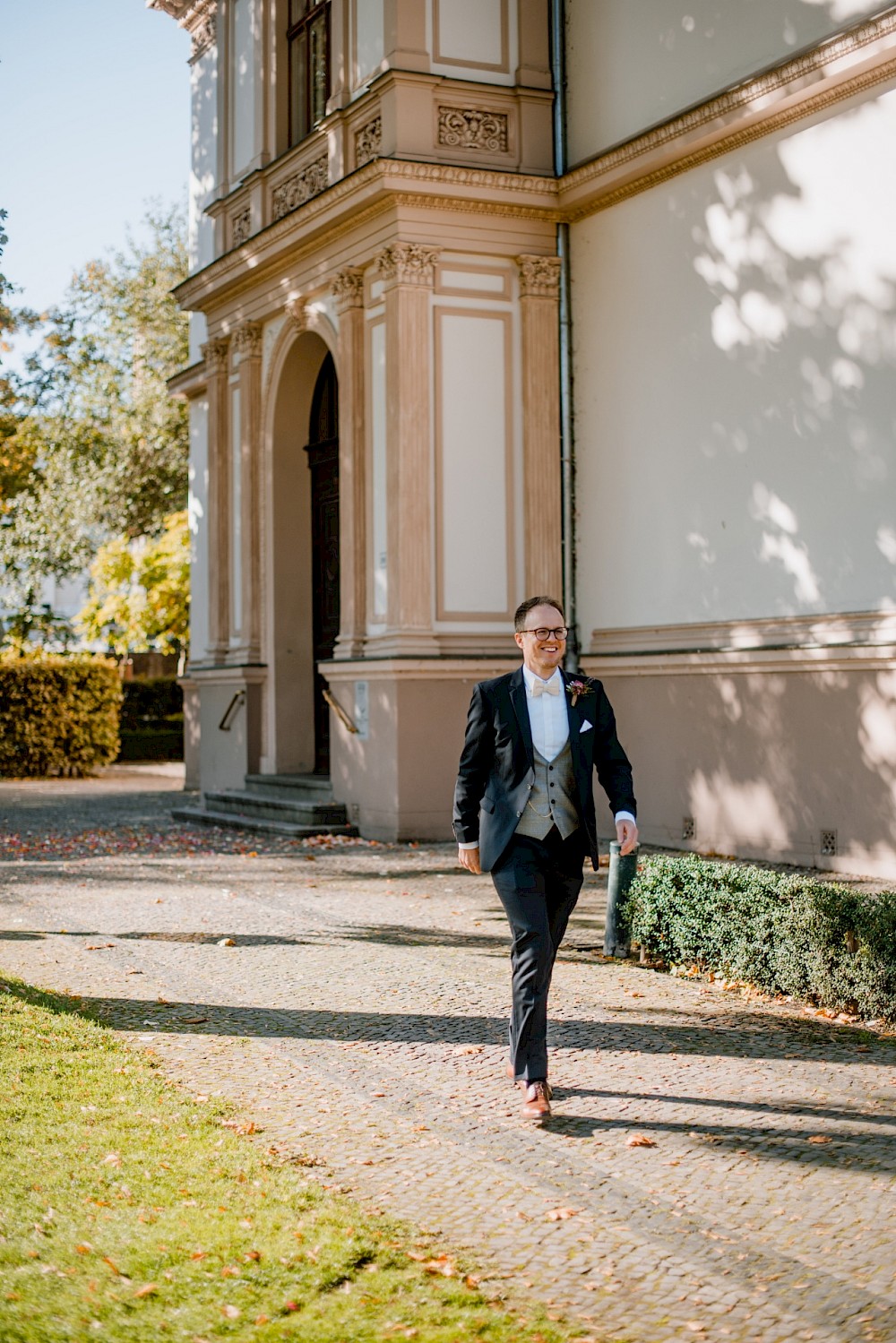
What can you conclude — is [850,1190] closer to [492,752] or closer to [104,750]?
[492,752]

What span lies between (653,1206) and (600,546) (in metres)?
10.7

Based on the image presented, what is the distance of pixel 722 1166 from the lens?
16.2ft

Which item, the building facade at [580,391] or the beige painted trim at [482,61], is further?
the beige painted trim at [482,61]

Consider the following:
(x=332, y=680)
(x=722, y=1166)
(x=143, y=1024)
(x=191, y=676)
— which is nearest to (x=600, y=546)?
(x=332, y=680)

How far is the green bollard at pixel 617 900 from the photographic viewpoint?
28.2 ft

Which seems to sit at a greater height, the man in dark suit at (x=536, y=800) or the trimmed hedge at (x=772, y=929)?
the man in dark suit at (x=536, y=800)

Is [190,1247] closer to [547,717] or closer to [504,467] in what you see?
[547,717]

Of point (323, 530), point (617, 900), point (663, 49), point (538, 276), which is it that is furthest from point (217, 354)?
point (617, 900)

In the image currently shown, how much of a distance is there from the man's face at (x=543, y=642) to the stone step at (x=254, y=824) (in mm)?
9725

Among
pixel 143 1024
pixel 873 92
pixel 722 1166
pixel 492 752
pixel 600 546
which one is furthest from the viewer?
pixel 600 546

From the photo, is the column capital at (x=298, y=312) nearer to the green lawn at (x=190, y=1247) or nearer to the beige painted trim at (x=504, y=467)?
the beige painted trim at (x=504, y=467)

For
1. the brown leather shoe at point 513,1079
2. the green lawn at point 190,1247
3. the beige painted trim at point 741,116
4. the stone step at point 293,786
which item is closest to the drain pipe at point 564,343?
the beige painted trim at point 741,116

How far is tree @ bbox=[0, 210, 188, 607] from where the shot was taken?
35.2 m

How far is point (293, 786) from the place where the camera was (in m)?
17.1
